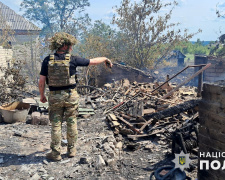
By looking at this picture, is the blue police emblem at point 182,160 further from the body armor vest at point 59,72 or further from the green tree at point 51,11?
the green tree at point 51,11

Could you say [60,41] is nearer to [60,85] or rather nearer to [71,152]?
[60,85]

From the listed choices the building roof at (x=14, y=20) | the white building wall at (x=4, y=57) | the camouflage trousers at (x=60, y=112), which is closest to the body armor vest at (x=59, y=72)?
the camouflage trousers at (x=60, y=112)

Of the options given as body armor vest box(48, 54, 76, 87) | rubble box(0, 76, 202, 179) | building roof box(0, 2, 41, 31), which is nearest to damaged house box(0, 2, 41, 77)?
building roof box(0, 2, 41, 31)

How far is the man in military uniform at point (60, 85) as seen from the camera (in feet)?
13.8

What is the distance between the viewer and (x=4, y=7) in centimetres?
3167

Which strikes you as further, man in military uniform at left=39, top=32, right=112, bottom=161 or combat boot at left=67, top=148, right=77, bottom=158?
combat boot at left=67, top=148, right=77, bottom=158

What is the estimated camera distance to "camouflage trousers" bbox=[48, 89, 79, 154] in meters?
4.24

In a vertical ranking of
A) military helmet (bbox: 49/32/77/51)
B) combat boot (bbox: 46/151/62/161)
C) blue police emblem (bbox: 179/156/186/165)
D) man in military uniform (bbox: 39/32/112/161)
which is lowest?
combat boot (bbox: 46/151/62/161)

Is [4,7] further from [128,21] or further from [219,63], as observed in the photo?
[219,63]

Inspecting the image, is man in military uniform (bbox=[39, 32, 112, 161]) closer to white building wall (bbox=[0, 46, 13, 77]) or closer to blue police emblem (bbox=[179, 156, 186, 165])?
blue police emblem (bbox=[179, 156, 186, 165])

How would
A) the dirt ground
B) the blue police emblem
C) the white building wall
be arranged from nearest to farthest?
the blue police emblem, the dirt ground, the white building wall

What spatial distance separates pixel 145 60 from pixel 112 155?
16.0 m

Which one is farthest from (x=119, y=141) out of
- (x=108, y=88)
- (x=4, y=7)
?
(x=4, y=7)

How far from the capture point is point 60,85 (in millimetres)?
4250
